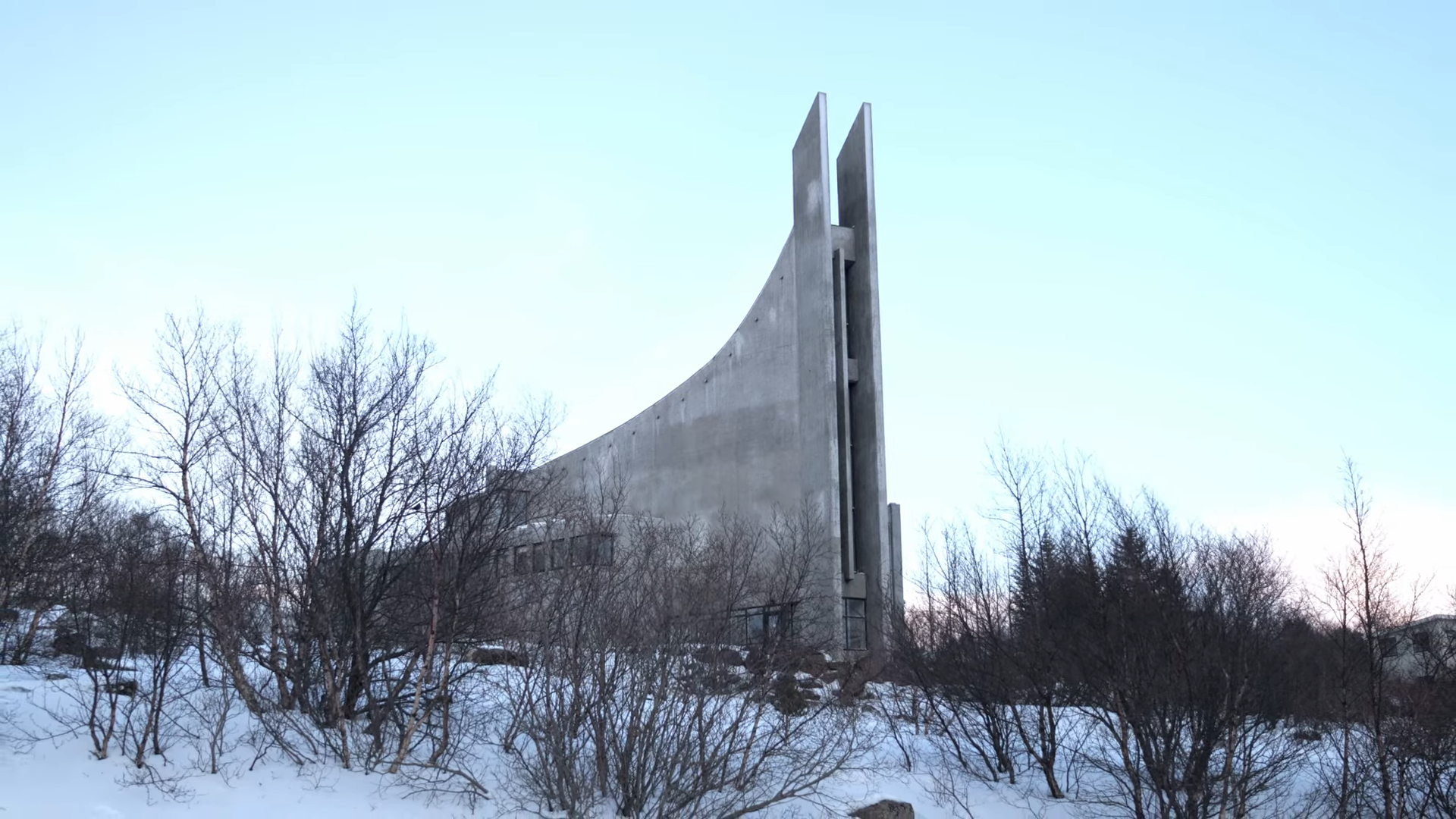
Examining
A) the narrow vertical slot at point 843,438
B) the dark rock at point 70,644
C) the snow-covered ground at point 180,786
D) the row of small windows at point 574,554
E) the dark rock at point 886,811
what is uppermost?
the narrow vertical slot at point 843,438

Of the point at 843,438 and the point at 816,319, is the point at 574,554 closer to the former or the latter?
the point at 843,438

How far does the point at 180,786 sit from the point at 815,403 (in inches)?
896

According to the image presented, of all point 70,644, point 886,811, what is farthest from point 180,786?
point 886,811

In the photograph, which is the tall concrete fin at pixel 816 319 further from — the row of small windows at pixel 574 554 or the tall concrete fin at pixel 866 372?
the row of small windows at pixel 574 554

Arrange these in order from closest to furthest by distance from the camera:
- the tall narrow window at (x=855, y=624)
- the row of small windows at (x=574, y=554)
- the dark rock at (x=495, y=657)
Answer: the dark rock at (x=495, y=657) < the row of small windows at (x=574, y=554) < the tall narrow window at (x=855, y=624)

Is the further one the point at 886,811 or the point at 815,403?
the point at 815,403

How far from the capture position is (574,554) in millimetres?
16609

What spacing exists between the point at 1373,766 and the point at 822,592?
17.0m

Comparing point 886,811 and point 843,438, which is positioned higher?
point 843,438

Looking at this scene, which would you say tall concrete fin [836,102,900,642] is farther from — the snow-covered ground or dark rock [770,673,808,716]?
the snow-covered ground

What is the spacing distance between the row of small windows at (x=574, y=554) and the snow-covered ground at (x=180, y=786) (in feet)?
11.9

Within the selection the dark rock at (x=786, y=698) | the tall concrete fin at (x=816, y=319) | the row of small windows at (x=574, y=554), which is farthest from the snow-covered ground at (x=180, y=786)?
the tall concrete fin at (x=816, y=319)

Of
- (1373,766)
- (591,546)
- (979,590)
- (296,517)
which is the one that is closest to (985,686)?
(979,590)

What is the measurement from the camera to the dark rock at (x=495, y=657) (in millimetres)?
14958
